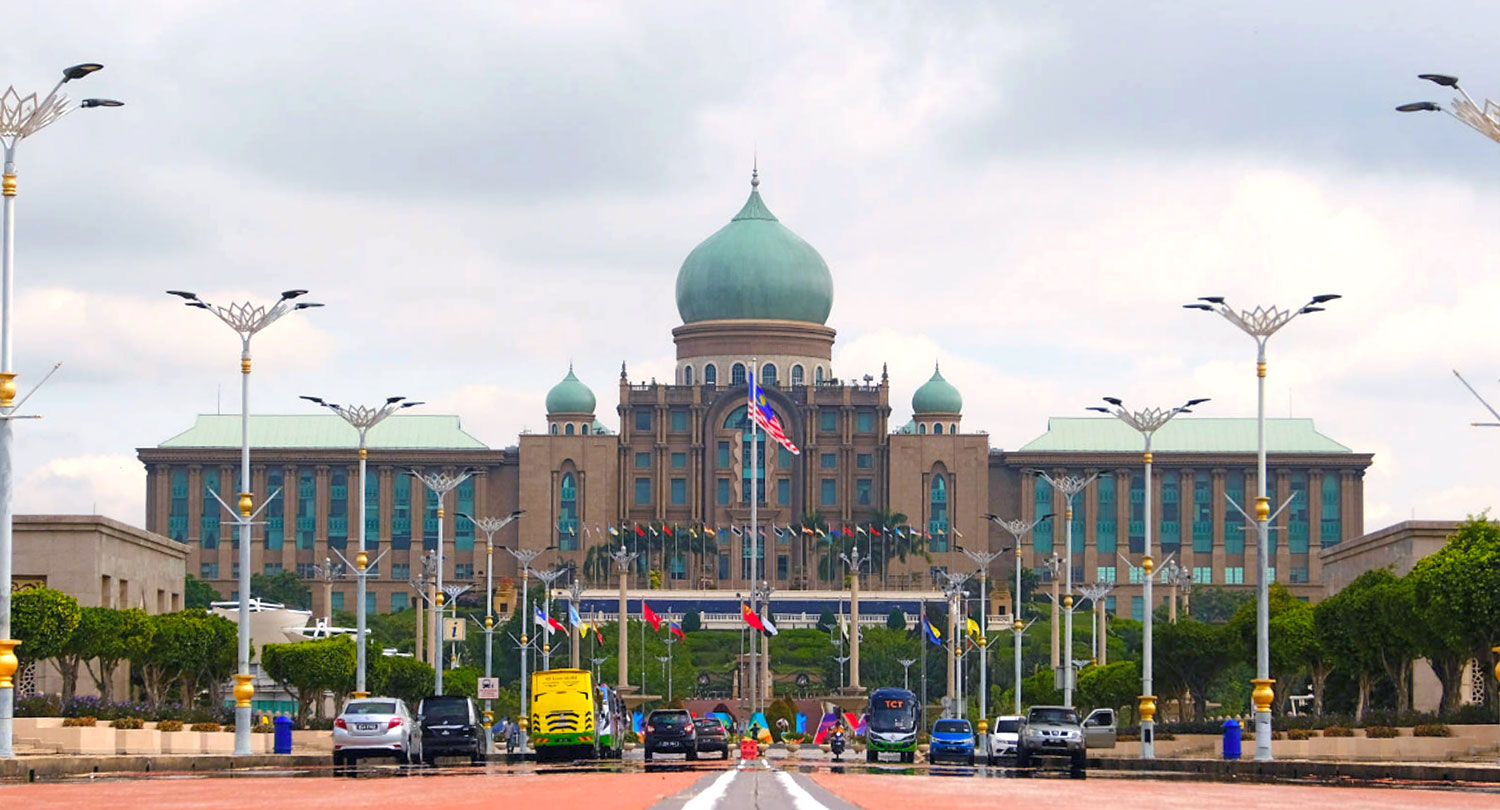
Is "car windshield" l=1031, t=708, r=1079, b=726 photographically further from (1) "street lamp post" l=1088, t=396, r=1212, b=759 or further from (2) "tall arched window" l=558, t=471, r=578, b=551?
(2) "tall arched window" l=558, t=471, r=578, b=551

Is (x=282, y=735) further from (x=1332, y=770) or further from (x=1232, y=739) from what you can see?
(x=1332, y=770)

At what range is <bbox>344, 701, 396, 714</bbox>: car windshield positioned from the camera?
5894 cm

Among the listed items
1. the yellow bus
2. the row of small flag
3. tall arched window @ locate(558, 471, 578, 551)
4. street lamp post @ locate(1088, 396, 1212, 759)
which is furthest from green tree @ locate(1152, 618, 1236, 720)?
tall arched window @ locate(558, 471, 578, 551)

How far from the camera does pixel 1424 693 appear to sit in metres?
87.6

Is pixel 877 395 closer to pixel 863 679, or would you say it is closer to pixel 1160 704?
pixel 863 679

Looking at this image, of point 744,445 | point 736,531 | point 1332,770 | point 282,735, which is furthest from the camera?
point 744,445

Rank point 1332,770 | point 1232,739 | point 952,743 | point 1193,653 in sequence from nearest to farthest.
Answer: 1. point 1332,770
2. point 1232,739
3. point 952,743
4. point 1193,653

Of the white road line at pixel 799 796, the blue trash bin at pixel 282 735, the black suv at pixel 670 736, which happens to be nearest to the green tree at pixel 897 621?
the black suv at pixel 670 736

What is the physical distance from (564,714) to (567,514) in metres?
133

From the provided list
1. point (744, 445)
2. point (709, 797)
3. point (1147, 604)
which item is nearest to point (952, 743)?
point (1147, 604)

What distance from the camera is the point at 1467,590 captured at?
62812mm

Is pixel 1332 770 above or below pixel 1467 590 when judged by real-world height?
below

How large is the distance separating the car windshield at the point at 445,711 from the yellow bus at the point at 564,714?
6.34ft

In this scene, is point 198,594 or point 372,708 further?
point 198,594
